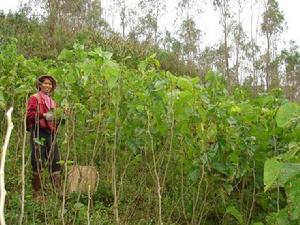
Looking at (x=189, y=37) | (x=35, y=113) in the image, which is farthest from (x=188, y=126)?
(x=189, y=37)

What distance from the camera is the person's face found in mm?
4172

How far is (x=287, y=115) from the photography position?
1.60 meters

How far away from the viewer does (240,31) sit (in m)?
27.5

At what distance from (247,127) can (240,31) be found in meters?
25.5

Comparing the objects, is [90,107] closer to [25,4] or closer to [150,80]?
[150,80]

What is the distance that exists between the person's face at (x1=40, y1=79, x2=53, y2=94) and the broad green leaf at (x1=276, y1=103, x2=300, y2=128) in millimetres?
2891

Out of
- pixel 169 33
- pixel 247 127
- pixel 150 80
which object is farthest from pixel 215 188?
pixel 169 33

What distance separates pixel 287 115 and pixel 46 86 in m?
2.94

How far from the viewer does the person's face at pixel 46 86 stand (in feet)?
13.7

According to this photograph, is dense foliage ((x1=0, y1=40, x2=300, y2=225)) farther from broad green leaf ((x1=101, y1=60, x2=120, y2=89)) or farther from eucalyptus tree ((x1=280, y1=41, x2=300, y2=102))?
eucalyptus tree ((x1=280, y1=41, x2=300, y2=102))

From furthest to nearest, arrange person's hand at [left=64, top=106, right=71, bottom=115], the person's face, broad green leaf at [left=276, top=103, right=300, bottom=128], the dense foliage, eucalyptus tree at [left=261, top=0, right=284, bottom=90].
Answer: eucalyptus tree at [left=261, top=0, right=284, bottom=90] → the person's face → person's hand at [left=64, top=106, right=71, bottom=115] → the dense foliage → broad green leaf at [left=276, top=103, right=300, bottom=128]

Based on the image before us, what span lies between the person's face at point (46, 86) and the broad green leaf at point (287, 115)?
2.89 m

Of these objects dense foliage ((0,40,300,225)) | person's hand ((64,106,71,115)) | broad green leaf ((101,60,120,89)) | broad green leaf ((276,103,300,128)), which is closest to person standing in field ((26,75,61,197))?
dense foliage ((0,40,300,225))

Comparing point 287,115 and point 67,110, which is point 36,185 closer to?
point 67,110
